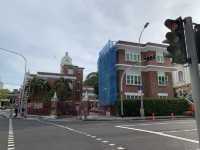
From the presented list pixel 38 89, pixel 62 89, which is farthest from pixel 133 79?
pixel 38 89

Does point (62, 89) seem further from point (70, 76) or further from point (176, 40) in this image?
point (176, 40)

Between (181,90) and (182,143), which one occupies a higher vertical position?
(181,90)

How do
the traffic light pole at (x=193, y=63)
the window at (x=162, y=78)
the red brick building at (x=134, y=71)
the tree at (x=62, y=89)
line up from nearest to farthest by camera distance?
the traffic light pole at (x=193, y=63), the red brick building at (x=134, y=71), the window at (x=162, y=78), the tree at (x=62, y=89)

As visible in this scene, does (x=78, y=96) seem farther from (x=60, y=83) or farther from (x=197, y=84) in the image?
(x=197, y=84)

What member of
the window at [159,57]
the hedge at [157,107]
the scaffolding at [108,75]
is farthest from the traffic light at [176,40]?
the window at [159,57]

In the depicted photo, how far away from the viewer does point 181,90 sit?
2253 inches

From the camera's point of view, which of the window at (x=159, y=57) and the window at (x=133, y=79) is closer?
the window at (x=133, y=79)

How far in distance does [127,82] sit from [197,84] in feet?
119

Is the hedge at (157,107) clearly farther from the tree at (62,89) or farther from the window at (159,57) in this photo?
the tree at (62,89)

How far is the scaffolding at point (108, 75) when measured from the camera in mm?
40062

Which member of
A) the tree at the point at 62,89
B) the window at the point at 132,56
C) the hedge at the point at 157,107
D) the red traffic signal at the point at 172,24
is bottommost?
the hedge at the point at 157,107

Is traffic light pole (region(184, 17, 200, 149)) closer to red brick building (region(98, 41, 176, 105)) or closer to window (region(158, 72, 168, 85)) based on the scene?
red brick building (region(98, 41, 176, 105))

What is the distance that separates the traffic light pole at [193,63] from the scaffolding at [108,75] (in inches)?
1352

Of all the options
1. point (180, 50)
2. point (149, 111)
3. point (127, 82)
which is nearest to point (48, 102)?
point (127, 82)
